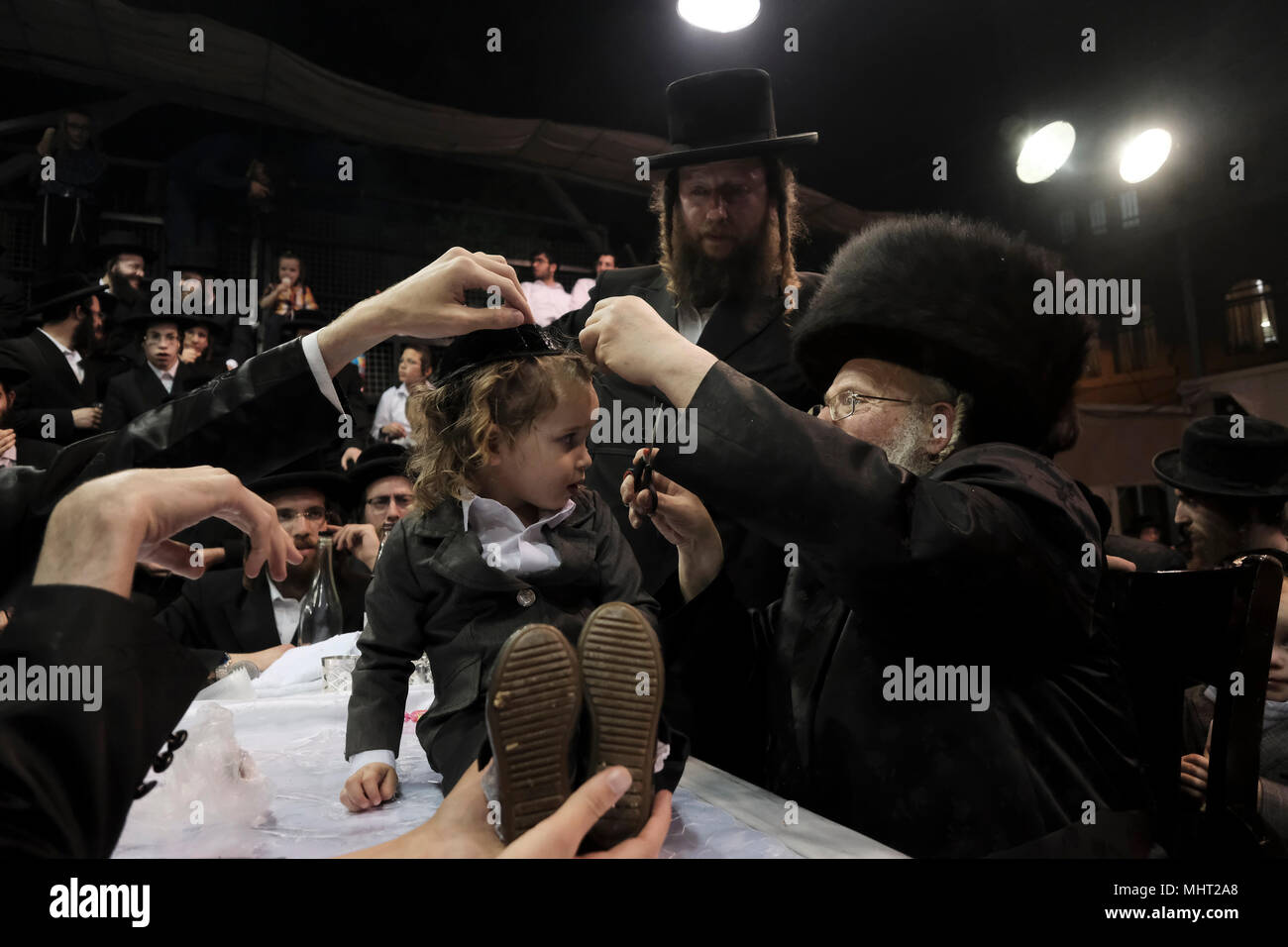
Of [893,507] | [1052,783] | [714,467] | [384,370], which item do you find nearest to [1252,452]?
[1052,783]

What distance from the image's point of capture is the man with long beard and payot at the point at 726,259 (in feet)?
4.71

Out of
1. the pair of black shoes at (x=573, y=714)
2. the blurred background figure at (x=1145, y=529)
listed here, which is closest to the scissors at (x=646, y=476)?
the pair of black shoes at (x=573, y=714)

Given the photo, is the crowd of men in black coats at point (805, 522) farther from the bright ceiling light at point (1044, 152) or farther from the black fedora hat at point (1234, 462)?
the black fedora hat at point (1234, 462)

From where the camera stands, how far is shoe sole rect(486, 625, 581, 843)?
0.77 meters

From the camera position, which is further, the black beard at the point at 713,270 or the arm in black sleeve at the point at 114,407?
the arm in black sleeve at the point at 114,407

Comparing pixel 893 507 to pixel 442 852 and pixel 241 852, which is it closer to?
pixel 442 852

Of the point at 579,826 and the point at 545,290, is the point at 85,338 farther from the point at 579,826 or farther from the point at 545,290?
the point at 579,826

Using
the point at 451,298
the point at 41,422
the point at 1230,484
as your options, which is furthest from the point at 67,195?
the point at 1230,484

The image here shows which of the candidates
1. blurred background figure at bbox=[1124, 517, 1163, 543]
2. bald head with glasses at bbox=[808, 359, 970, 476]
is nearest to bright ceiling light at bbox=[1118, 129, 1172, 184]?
bald head with glasses at bbox=[808, 359, 970, 476]

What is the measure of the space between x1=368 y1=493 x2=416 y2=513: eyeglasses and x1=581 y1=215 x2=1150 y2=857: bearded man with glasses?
56.7 inches

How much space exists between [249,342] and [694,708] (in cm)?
172

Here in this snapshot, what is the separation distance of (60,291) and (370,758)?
1.70 meters

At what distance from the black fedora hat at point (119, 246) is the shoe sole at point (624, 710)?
1.83 m
